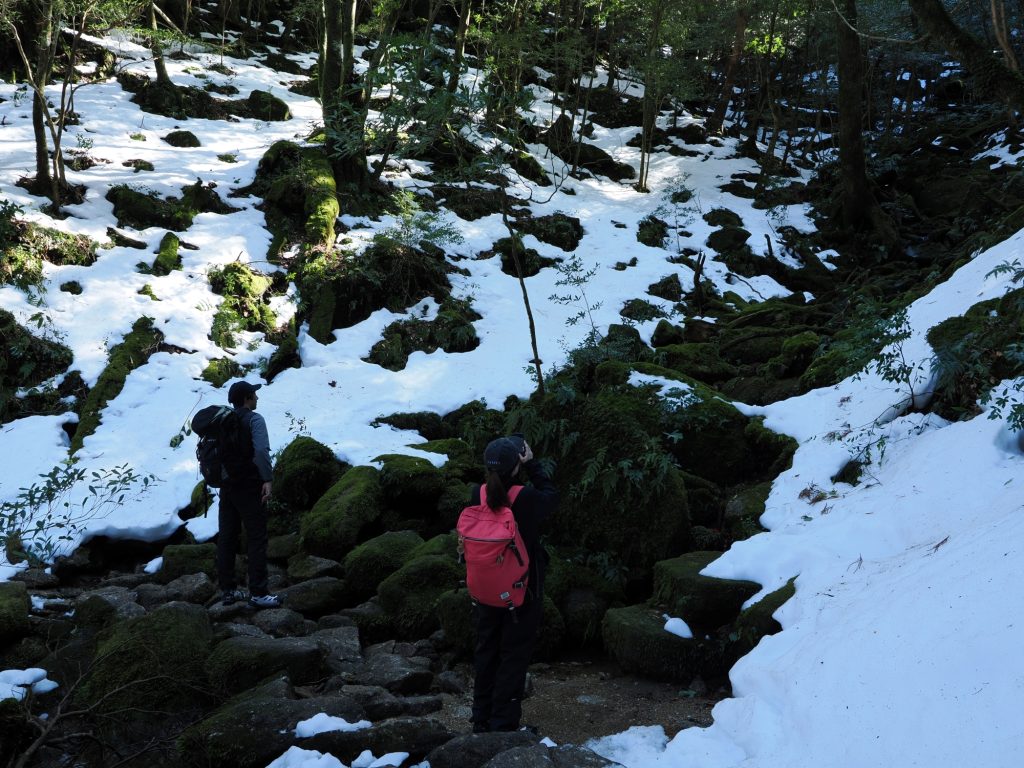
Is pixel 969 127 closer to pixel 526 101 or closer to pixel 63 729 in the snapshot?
pixel 526 101

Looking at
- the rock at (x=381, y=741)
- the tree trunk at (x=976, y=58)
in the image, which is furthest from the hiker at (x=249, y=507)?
the tree trunk at (x=976, y=58)

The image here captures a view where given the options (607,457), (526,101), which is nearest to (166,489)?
(607,457)

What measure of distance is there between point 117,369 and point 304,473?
4.32m

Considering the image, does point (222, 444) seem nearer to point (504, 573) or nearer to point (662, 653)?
point (504, 573)

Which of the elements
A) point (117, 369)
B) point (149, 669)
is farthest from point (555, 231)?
point (149, 669)

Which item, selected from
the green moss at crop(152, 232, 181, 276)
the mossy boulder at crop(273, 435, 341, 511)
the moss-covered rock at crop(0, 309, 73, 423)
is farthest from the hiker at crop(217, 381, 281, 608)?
the green moss at crop(152, 232, 181, 276)

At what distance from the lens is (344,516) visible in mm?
7102

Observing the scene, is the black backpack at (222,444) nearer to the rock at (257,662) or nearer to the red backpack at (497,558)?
the rock at (257,662)

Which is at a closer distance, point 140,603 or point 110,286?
point 140,603

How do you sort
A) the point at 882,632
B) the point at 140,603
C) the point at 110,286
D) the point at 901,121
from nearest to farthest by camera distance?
1. the point at 882,632
2. the point at 140,603
3. the point at 110,286
4. the point at 901,121

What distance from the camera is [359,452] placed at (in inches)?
344

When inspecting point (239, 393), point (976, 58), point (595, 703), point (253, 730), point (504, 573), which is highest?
point (976, 58)

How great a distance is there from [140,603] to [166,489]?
2.75 meters

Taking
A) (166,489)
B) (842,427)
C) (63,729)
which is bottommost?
(166,489)
